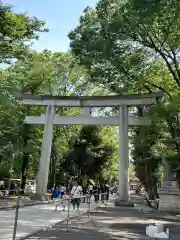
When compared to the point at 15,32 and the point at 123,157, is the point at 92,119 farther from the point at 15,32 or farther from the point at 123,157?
the point at 15,32

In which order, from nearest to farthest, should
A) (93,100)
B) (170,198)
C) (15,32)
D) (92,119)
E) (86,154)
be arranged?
1. (15,32)
2. (170,198)
3. (93,100)
4. (92,119)
5. (86,154)

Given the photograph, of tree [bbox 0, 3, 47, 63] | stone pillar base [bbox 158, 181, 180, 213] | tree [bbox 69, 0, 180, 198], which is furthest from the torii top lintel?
tree [bbox 0, 3, 47, 63]

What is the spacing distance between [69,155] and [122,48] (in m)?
21.1

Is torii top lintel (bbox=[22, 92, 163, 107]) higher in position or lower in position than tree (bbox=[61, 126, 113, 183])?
Result: higher

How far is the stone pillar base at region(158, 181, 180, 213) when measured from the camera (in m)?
23.0

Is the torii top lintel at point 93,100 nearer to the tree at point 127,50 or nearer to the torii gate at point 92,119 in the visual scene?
the torii gate at point 92,119

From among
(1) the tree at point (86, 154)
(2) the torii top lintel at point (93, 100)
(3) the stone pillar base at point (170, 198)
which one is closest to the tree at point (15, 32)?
(2) the torii top lintel at point (93, 100)

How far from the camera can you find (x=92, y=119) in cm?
2800

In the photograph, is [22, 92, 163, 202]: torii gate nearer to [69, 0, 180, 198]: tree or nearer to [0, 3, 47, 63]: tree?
[69, 0, 180, 198]: tree

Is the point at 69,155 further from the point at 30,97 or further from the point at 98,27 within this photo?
the point at 98,27

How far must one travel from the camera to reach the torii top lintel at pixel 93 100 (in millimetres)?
26173

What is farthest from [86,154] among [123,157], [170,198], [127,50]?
[127,50]

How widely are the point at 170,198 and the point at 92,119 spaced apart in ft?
28.8

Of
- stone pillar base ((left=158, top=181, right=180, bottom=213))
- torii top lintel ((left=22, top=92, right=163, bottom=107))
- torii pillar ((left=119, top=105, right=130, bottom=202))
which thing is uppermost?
torii top lintel ((left=22, top=92, right=163, bottom=107))
